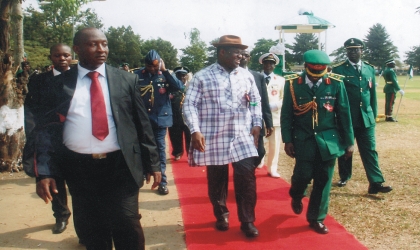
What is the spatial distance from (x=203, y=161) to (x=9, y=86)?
4.89m

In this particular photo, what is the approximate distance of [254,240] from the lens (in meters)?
4.53

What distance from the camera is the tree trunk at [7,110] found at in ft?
26.0

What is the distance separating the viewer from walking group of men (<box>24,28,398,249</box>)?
312 centimetres

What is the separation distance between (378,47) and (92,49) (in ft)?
290

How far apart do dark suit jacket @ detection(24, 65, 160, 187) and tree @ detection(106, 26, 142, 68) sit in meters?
65.8

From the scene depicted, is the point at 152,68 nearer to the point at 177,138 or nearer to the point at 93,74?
the point at 177,138

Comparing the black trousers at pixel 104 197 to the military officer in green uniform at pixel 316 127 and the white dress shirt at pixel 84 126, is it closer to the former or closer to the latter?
the white dress shirt at pixel 84 126

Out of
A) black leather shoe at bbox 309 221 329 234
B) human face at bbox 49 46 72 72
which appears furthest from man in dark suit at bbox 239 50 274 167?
human face at bbox 49 46 72 72

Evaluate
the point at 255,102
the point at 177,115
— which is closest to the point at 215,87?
the point at 255,102

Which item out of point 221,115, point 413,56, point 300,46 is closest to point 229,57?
point 221,115

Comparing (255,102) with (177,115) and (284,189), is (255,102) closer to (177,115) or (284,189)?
(284,189)

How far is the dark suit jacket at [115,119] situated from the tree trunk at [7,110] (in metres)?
5.29

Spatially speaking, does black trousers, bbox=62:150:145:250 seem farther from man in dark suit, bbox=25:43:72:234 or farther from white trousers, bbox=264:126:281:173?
white trousers, bbox=264:126:281:173

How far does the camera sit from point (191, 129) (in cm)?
448
